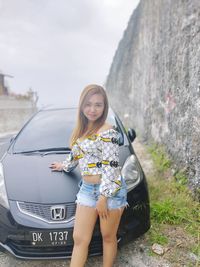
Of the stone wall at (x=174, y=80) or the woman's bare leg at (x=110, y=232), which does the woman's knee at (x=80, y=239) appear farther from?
the stone wall at (x=174, y=80)

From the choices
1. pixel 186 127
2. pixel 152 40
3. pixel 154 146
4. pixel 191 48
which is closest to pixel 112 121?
pixel 186 127

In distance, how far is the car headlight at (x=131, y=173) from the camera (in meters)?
2.23

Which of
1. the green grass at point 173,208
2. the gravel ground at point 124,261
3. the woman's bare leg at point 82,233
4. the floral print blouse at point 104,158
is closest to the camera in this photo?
the floral print blouse at point 104,158

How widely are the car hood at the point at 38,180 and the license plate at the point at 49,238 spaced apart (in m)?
0.23

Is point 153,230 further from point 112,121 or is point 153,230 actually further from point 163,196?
point 112,121

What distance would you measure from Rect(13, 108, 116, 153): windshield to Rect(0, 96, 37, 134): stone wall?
9.75 meters

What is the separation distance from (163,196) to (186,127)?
95 centimetres

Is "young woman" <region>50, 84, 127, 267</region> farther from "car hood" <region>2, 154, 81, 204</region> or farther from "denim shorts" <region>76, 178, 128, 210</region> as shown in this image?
"car hood" <region>2, 154, 81, 204</region>

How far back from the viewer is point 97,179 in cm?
179

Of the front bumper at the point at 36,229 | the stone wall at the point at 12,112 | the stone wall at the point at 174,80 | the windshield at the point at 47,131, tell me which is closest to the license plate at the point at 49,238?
the front bumper at the point at 36,229

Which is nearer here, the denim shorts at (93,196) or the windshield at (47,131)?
the denim shorts at (93,196)

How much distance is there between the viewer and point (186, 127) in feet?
10.9

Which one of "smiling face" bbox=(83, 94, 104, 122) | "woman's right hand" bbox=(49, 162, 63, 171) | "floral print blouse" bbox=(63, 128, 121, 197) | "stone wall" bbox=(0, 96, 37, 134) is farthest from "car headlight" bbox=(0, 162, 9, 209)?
"stone wall" bbox=(0, 96, 37, 134)

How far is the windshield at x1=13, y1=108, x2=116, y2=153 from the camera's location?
2852 mm
